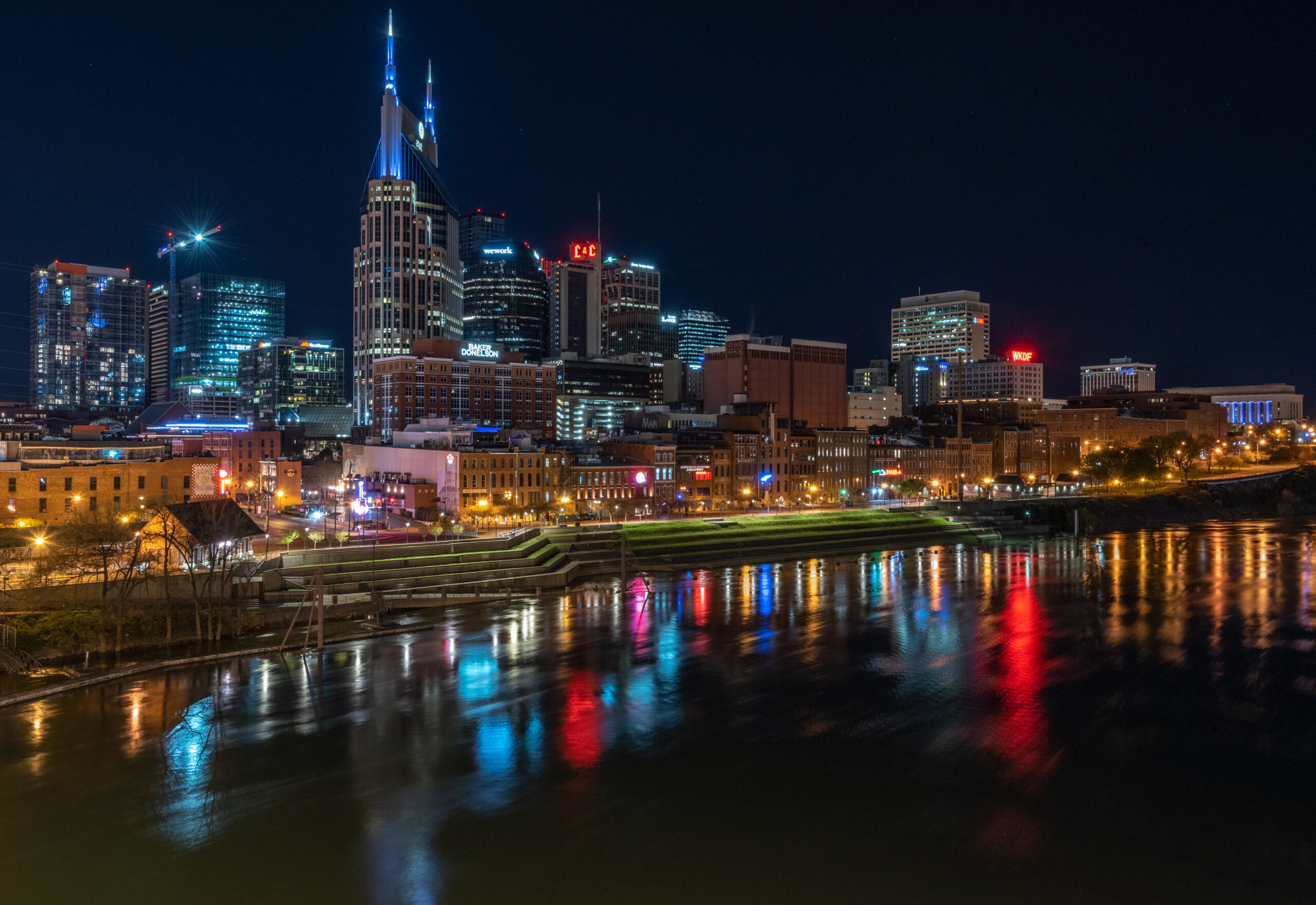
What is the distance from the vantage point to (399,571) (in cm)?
4856

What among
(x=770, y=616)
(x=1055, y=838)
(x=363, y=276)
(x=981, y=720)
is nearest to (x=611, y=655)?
(x=770, y=616)

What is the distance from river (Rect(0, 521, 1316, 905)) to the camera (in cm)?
1806

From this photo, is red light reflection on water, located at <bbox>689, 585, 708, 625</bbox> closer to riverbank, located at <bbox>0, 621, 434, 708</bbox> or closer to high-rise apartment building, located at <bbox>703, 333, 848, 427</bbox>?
riverbank, located at <bbox>0, 621, 434, 708</bbox>

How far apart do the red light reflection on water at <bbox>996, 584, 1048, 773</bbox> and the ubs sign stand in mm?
101067

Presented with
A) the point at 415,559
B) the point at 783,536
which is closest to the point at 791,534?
the point at 783,536

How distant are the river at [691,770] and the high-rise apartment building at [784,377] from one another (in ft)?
398

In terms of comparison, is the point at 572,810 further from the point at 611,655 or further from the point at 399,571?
the point at 399,571

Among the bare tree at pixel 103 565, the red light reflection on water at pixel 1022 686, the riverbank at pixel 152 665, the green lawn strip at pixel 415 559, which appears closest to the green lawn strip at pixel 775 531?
the green lawn strip at pixel 415 559

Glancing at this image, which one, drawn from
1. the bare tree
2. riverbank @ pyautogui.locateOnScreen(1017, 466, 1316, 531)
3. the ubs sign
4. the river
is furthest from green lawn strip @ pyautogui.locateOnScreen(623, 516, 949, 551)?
the ubs sign

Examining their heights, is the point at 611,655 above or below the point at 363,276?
below

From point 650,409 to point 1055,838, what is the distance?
133 meters

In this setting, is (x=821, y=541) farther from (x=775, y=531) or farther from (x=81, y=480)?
(x=81, y=480)

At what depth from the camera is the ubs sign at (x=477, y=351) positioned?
135 metres

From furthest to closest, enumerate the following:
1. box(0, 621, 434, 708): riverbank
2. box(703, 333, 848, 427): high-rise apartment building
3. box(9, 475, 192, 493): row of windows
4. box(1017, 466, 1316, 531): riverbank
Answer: box(703, 333, 848, 427): high-rise apartment building → box(1017, 466, 1316, 531): riverbank → box(9, 475, 192, 493): row of windows → box(0, 621, 434, 708): riverbank
